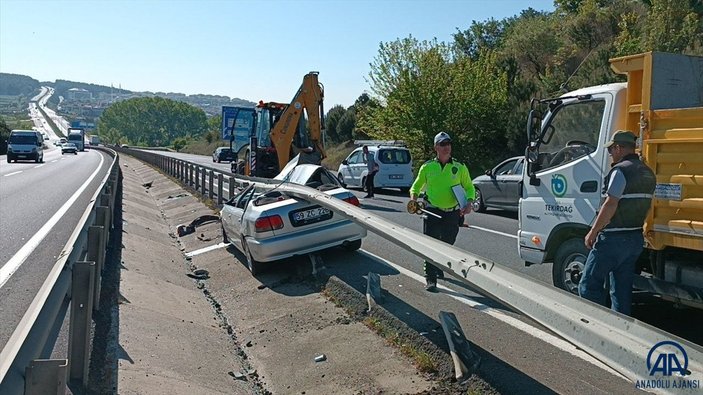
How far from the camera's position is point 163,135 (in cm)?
18862

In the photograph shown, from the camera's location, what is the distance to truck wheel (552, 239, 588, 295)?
7.04 metres

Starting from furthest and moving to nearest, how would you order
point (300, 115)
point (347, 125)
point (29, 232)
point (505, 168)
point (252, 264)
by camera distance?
point (347, 125), point (300, 115), point (505, 168), point (29, 232), point (252, 264)

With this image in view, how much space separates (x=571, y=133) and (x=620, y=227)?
2015mm

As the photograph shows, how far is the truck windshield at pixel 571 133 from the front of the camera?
7.02 m

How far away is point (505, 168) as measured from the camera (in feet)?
59.2

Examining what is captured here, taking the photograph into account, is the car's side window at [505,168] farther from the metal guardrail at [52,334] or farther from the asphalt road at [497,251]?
the metal guardrail at [52,334]

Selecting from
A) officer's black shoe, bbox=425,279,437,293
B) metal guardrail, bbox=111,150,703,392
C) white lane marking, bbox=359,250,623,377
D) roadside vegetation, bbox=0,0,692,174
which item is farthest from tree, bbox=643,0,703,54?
metal guardrail, bbox=111,150,703,392

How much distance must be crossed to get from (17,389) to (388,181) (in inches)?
842

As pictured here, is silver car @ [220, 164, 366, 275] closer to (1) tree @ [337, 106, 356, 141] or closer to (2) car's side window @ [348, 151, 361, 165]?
(2) car's side window @ [348, 151, 361, 165]

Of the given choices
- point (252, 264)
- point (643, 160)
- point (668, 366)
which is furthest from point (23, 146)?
point (668, 366)

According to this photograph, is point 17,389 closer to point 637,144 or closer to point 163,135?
point 637,144

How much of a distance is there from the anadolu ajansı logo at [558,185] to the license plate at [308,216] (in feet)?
10.2

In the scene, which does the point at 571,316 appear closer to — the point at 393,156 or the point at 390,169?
the point at 390,169

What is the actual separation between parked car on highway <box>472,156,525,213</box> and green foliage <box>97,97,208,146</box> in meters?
177
